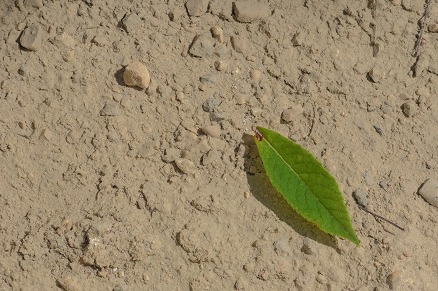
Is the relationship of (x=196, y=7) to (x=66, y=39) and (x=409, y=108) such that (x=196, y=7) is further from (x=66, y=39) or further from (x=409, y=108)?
(x=409, y=108)

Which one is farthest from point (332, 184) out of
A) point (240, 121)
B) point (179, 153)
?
point (179, 153)

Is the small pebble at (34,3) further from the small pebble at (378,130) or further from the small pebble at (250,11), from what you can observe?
the small pebble at (378,130)

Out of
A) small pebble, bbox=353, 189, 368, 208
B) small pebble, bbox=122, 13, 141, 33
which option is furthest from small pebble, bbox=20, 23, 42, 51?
small pebble, bbox=353, 189, 368, 208

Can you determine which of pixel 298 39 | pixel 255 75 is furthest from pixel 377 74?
pixel 255 75

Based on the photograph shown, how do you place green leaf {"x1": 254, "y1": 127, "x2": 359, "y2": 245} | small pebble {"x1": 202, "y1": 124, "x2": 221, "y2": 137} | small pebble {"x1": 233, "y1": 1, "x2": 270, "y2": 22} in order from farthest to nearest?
small pebble {"x1": 233, "y1": 1, "x2": 270, "y2": 22}, small pebble {"x1": 202, "y1": 124, "x2": 221, "y2": 137}, green leaf {"x1": 254, "y1": 127, "x2": 359, "y2": 245}

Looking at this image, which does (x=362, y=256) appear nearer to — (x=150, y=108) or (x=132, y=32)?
(x=150, y=108)

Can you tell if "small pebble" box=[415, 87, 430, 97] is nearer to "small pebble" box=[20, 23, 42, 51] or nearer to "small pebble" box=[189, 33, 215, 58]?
"small pebble" box=[189, 33, 215, 58]
